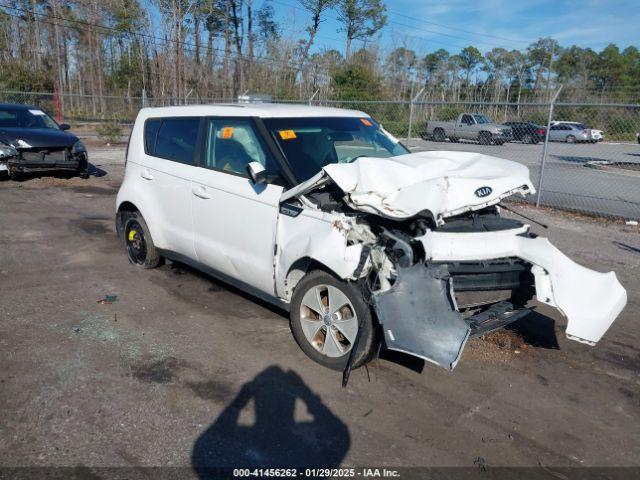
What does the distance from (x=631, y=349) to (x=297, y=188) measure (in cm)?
315

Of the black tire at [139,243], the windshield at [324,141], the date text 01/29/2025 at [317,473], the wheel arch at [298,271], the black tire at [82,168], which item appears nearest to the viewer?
the date text 01/29/2025 at [317,473]

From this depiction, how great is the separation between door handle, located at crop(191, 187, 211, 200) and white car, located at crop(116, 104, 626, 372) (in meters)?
0.01

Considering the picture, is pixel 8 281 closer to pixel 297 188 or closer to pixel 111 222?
pixel 111 222

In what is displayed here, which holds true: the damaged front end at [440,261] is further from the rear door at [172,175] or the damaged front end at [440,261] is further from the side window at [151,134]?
the side window at [151,134]

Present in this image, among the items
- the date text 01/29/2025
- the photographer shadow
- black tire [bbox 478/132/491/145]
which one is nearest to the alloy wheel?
the photographer shadow

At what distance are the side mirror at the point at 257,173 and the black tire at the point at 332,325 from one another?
80 centimetres

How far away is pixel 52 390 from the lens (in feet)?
11.4

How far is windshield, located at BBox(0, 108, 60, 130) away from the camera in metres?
11.4

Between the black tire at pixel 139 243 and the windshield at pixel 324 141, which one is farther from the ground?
the windshield at pixel 324 141

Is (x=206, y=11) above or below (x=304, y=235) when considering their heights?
above

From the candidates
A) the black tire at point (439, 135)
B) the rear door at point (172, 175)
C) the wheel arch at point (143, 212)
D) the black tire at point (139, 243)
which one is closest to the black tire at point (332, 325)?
the rear door at point (172, 175)

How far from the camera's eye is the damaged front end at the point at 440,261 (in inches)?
133

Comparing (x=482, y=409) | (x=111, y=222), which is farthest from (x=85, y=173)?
(x=482, y=409)

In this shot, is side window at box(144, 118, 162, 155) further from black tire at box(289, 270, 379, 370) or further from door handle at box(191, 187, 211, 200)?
black tire at box(289, 270, 379, 370)
